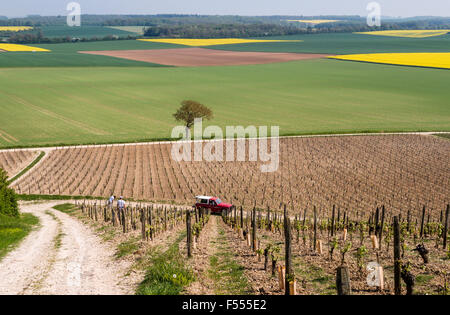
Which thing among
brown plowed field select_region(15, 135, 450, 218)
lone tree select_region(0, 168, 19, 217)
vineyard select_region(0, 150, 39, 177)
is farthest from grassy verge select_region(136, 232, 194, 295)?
vineyard select_region(0, 150, 39, 177)

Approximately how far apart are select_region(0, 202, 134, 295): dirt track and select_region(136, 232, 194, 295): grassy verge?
0.71 m

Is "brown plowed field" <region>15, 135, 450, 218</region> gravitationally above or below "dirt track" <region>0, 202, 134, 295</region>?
below

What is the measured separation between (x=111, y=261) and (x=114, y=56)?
504 feet

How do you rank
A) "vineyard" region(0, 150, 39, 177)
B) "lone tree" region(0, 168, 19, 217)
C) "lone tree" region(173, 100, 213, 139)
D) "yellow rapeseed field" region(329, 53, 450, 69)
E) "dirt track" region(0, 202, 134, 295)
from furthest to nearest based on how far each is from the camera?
"yellow rapeseed field" region(329, 53, 450, 69)
"lone tree" region(173, 100, 213, 139)
"vineyard" region(0, 150, 39, 177)
"lone tree" region(0, 168, 19, 217)
"dirt track" region(0, 202, 134, 295)

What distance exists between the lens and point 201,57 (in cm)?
16862

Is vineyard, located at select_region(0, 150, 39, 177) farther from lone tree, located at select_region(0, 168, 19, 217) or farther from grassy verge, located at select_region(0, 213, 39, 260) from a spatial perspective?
grassy verge, located at select_region(0, 213, 39, 260)

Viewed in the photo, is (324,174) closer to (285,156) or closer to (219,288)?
(285,156)

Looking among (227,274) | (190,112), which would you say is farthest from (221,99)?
(227,274)

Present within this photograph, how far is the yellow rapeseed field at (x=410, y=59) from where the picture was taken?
139500mm

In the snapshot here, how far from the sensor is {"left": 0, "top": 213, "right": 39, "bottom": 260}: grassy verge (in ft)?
71.3

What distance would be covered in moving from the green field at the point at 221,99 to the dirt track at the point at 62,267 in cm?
3830

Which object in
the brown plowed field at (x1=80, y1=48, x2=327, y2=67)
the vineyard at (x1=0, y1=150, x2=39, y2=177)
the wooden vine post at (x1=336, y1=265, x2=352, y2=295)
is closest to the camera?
the wooden vine post at (x1=336, y1=265, x2=352, y2=295)

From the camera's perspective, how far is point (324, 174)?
4534cm

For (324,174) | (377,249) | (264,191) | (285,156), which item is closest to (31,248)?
(377,249)
